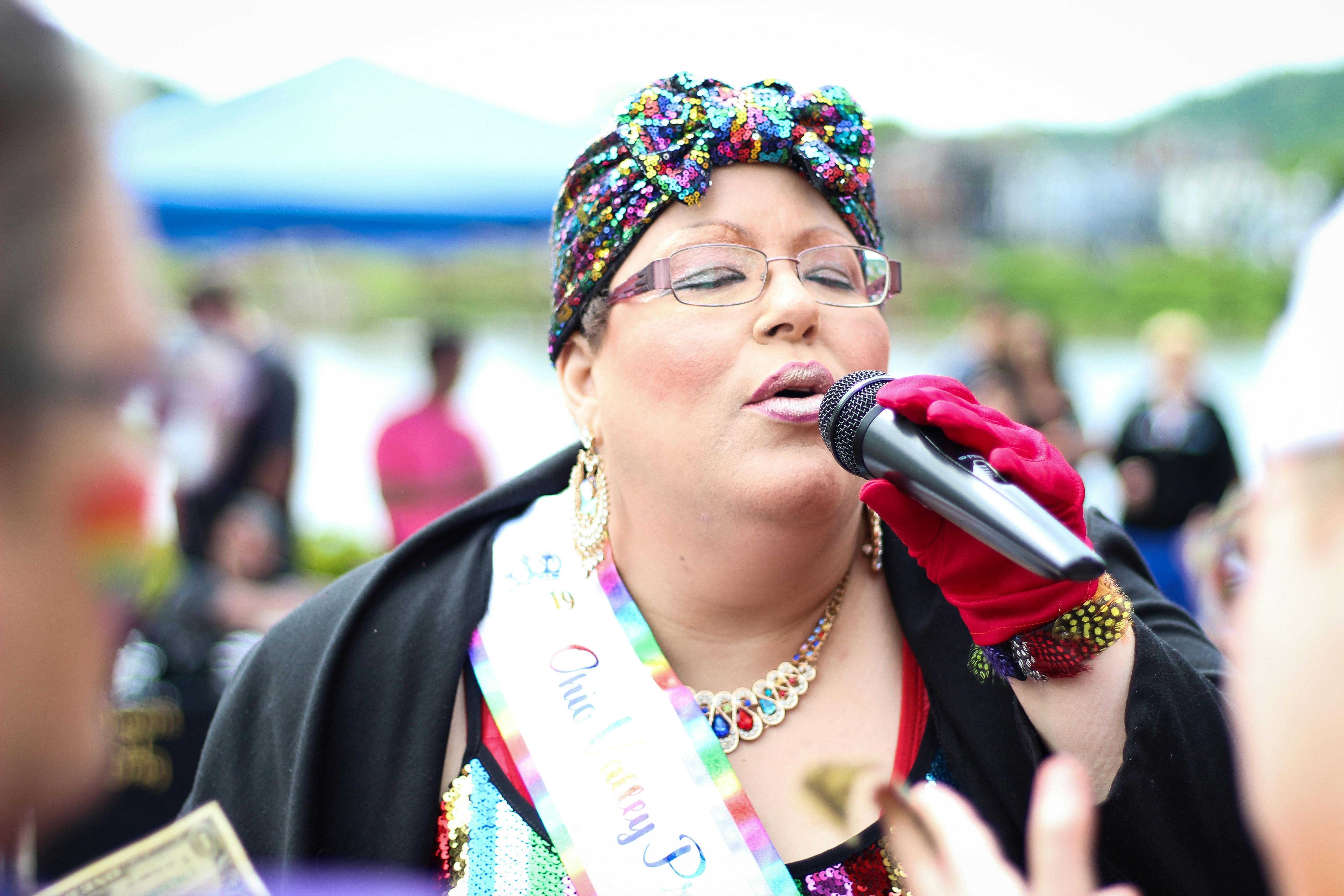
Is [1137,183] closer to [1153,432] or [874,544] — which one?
[1153,432]

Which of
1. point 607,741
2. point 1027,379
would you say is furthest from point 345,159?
point 607,741

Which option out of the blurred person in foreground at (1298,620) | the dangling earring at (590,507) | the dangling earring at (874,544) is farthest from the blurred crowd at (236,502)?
the blurred person in foreground at (1298,620)

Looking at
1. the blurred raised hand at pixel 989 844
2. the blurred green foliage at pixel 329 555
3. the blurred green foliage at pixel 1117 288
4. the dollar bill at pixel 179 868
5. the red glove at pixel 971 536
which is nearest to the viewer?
the blurred raised hand at pixel 989 844

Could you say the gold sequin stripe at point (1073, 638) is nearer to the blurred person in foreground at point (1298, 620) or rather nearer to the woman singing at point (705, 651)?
the woman singing at point (705, 651)

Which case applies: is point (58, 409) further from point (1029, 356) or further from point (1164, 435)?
point (1164, 435)

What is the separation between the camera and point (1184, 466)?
6008 mm

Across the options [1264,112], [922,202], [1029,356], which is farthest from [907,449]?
[1264,112]

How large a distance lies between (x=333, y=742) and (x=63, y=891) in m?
0.95

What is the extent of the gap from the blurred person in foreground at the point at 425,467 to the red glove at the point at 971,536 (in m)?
4.57

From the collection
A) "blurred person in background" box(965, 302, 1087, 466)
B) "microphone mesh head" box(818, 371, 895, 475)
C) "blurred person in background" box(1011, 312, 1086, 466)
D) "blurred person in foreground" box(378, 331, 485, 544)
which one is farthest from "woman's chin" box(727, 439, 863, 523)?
"blurred person in foreground" box(378, 331, 485, 544)

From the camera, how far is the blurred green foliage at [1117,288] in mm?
20250

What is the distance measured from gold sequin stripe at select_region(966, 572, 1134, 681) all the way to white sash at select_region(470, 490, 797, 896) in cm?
56

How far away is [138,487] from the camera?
0.64 meters

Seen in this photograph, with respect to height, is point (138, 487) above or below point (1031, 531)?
above
